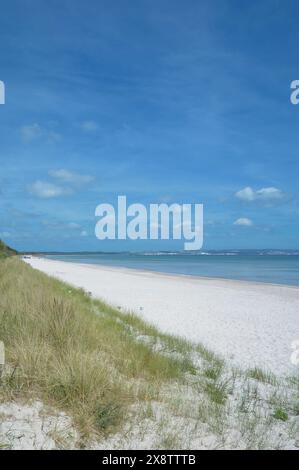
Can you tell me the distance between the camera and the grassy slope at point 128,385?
3.50 meters

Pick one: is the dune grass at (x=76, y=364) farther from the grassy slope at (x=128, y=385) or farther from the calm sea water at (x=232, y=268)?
the calm sea water at (x=232, y=268)

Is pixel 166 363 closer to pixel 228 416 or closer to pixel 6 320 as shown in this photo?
pixel 228 416

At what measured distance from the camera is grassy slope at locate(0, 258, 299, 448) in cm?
350

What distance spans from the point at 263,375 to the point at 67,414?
3.30 meters

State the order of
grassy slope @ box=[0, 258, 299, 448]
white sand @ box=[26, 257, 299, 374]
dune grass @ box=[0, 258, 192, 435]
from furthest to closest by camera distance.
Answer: white sand @ box=[26, 257, 299, 374] < dune grass @ box=[0, 258, 192, 435] < grassy slope @ box=[0, 258, 299, 448]

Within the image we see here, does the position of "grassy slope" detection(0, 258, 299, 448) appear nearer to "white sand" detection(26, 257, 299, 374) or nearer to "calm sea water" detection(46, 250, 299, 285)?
"white sand" detection(26, 257, 299, 374)

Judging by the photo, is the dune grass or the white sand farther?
the white sand

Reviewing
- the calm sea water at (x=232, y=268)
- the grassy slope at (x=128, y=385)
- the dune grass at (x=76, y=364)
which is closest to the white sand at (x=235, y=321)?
the grassy slope at (x=128, y=385)

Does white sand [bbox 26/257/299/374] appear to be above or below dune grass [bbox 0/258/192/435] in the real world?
below

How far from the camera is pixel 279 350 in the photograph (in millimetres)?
7859

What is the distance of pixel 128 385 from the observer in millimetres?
4184

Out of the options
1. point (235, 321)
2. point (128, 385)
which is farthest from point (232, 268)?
point (128, 385)

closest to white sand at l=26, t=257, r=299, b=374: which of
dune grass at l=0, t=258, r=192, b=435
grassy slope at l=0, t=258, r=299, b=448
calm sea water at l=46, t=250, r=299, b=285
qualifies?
grassy slope at l=0, t=258, r=299, b=448
